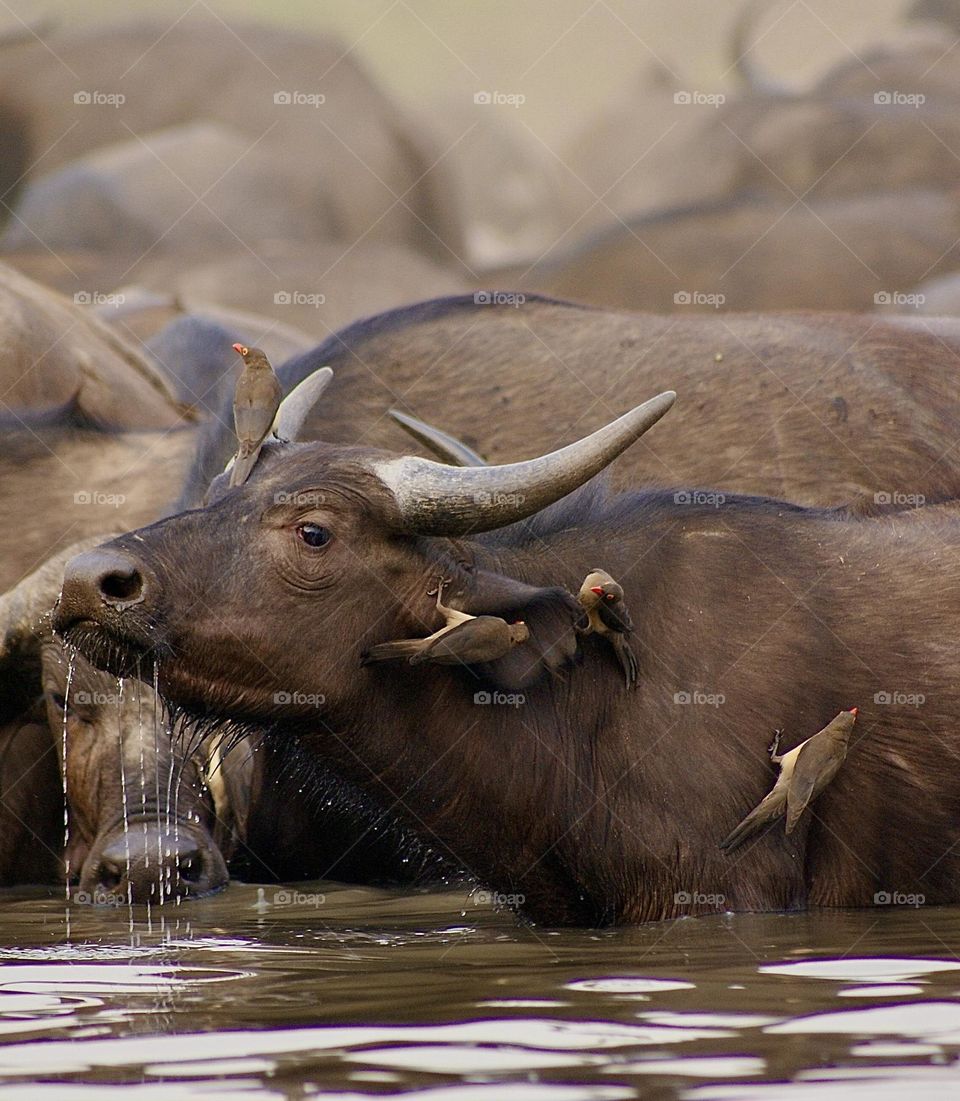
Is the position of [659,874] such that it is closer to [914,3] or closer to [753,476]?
[753,476]

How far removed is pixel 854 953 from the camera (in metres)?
5.82

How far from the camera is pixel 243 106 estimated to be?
32.7 metres
